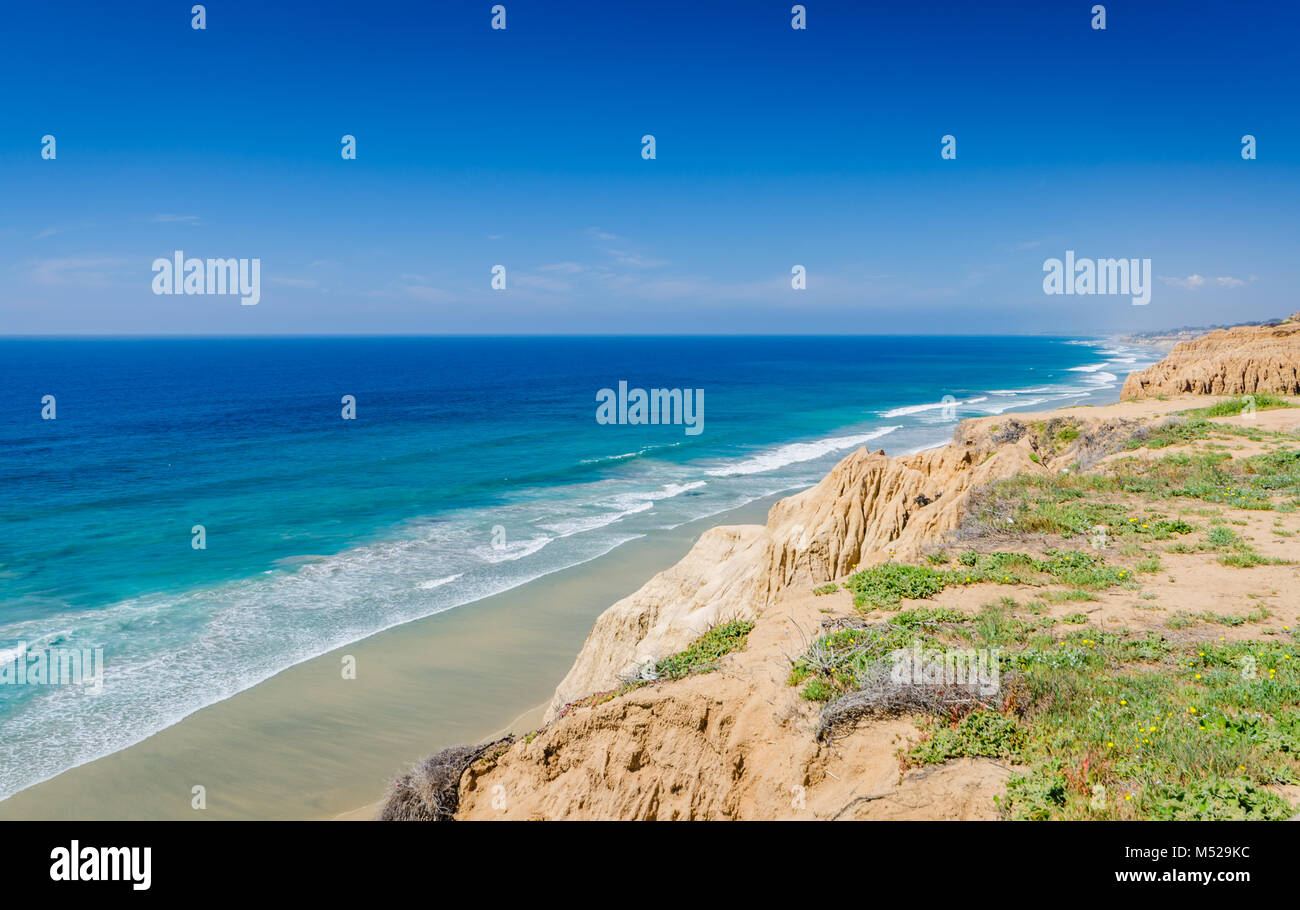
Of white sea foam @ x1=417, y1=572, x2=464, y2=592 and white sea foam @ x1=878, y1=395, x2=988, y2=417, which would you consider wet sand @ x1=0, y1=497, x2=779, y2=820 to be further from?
white sea foam @ x1=878, y1=395, x2=988, y2=417

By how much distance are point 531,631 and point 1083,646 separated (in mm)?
16511

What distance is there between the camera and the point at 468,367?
13700cm

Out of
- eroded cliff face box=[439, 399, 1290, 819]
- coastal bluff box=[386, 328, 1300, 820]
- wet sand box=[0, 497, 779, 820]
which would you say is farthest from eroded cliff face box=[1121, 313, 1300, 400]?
wet sand box=[0, 497, 779, 820]

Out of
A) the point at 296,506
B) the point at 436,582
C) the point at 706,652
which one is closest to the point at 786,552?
the point at 706,652

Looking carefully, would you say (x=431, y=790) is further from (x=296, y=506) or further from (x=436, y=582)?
(x=296, y=506)

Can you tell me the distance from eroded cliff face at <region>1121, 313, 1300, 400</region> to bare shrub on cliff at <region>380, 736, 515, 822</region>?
35167 mm

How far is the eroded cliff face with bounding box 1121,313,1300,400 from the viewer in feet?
101

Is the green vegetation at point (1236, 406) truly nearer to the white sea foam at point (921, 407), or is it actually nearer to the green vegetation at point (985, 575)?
the green vegetation at point (985, 575)

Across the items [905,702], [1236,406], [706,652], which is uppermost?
[1236,406]

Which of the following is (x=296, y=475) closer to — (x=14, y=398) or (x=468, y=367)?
(x=14, y=398)

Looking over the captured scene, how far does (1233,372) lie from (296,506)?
43883 millimetres

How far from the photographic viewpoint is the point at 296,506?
35906 mm

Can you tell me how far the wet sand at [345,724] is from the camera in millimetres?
14320
